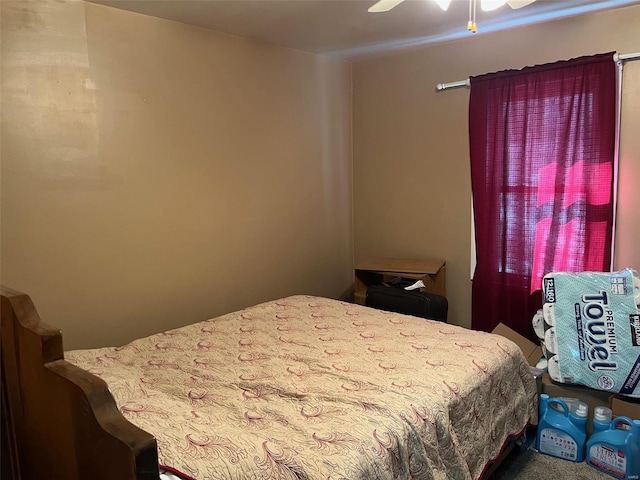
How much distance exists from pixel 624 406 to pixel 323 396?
1.57 m

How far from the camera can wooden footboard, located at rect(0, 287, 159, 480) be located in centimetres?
81

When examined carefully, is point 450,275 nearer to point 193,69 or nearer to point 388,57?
point 388,57

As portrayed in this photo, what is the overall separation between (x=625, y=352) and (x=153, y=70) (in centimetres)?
286

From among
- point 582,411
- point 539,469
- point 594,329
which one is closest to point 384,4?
point 594,329

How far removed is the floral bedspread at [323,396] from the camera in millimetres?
1349

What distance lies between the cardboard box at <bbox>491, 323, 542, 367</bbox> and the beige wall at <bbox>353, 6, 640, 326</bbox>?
1.35 feet

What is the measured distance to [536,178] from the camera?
2906mm

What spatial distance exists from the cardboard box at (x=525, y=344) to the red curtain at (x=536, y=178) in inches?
4.9

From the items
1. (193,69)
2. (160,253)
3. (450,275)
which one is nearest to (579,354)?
(450,275)

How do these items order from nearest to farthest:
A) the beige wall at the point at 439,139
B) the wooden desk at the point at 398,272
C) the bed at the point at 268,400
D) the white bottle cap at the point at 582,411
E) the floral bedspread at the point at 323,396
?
the bed at the point at 268,400, the floral bedspread at the point at 323,396, the white bottle cap at the point at 582,411, the beige wall at the point at 439,139, the wooden desk at the point at 398,272

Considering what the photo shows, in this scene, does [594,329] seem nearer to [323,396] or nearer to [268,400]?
[323,396]

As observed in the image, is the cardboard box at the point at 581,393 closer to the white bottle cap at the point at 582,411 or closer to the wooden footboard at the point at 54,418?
the white bottle cap at the point at 582,411

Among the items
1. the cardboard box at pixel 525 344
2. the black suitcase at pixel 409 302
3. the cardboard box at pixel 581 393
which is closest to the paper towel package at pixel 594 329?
the cardboard box at pixel 581 393

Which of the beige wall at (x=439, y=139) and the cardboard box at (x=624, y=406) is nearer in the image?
the cardboard box at (x=624, y=406)
